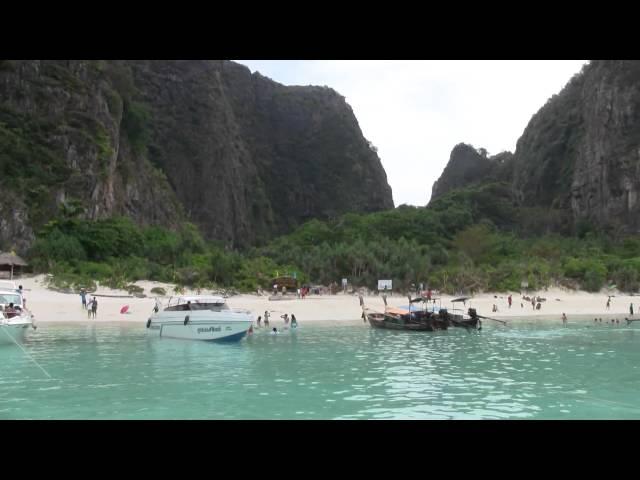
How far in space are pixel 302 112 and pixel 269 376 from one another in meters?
114

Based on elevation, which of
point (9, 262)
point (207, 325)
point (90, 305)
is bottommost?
point (207, 325)

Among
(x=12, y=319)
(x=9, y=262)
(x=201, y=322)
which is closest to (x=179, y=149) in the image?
(x=9, y=262)

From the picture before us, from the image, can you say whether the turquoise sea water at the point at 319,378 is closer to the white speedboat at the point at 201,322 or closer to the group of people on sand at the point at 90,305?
the white speedboat at the point at 201,322

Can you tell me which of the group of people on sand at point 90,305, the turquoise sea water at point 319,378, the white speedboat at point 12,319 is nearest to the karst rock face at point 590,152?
the turquoise sea water at point 319,378

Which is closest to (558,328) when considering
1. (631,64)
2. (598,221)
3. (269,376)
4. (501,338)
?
(501,338)

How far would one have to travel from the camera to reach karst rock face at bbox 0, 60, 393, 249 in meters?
51.9

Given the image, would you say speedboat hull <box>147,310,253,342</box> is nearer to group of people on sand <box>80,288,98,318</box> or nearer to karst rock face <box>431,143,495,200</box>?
group of people on sand <box>80,288,98,318</box>

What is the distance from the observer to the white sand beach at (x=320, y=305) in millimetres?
36281

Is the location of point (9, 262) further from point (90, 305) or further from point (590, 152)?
point (590, 152)

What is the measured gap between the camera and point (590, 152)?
298ft

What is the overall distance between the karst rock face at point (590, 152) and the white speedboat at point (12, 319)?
268ft

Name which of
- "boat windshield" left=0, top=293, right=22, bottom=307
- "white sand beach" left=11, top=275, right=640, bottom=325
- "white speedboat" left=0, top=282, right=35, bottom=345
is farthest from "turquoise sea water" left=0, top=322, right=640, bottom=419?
"white sand beach" left=11, top=275, right=640, bottom=325

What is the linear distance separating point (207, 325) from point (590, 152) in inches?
3236

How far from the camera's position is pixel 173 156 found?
88188 millimetres
